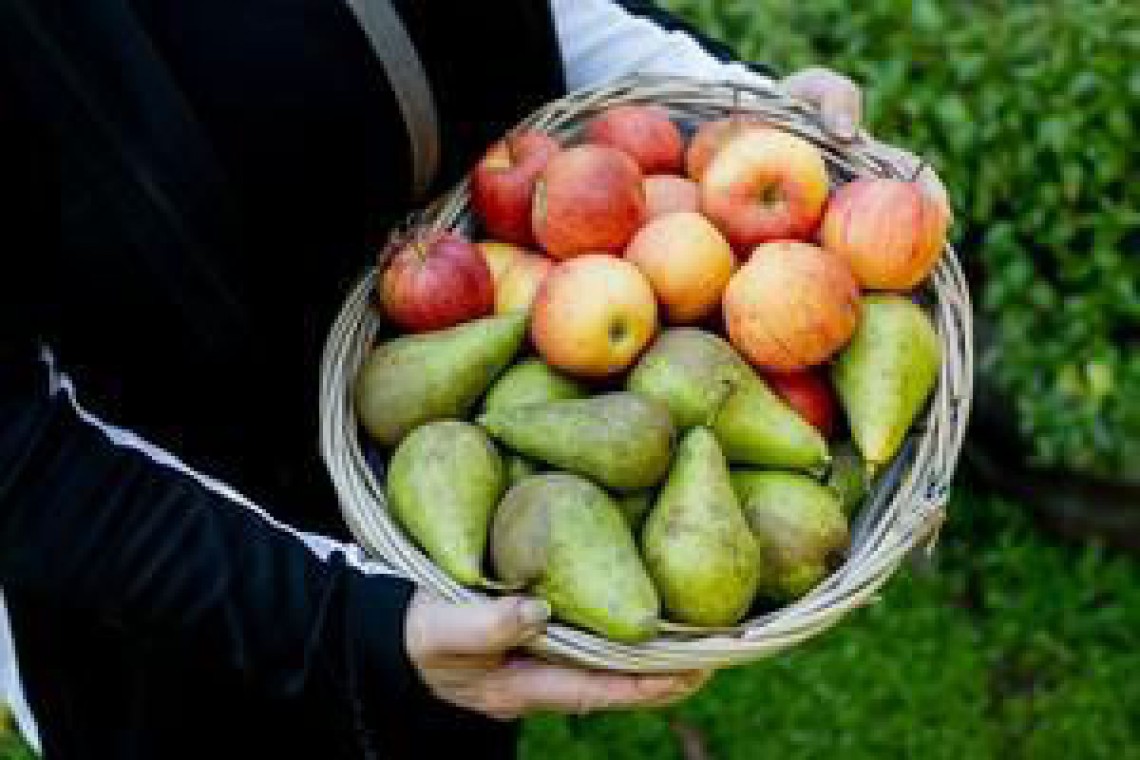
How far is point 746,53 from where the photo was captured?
3033 millimetres

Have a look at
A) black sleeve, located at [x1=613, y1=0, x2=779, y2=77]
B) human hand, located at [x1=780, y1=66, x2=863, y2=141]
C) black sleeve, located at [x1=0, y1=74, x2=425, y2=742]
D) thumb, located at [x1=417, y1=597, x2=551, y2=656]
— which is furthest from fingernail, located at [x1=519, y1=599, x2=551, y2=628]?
black sleeve, located at [x1=613, y1=0, x2=779, y2=77]

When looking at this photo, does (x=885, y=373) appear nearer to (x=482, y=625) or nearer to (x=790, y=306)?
(x=790, y=306)

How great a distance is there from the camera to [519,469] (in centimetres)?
157

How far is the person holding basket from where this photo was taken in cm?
130

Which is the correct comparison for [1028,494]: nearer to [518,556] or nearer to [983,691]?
[983,691]

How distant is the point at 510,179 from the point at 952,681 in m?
1.66

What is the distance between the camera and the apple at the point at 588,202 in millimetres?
1653

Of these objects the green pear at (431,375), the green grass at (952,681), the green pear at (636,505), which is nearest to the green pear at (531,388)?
the green pear at (431,375)

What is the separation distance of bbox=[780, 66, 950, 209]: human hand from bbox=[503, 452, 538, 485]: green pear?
→ 0.53 meters

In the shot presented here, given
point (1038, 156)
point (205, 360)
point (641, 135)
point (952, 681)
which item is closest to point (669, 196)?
point (641, 135)

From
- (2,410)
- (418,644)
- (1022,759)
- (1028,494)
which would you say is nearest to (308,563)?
(418,644)

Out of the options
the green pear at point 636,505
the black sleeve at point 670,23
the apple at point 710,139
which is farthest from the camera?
the black sleeve at point 670,23

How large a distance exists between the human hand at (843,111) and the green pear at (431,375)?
438 millimetres

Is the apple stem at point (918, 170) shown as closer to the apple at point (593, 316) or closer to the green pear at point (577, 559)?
the apple at point (593, 316)
